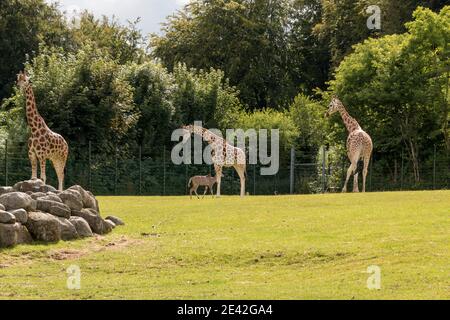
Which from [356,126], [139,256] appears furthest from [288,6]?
[139,256]

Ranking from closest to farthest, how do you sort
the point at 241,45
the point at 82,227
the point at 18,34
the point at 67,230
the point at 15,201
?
the point at 15,201
the point at 67,230
the point at 82,227
the point at 18,34
the point at 241,45

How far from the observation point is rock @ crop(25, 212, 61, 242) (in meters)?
22.2

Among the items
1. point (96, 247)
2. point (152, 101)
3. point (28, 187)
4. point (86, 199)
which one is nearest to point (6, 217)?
point (96, 247)

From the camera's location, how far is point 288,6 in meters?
73.8

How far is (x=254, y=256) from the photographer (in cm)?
2055

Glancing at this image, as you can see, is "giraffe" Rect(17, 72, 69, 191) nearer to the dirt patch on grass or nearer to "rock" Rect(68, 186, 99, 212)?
"rock" Rect(68, 186, 99, 212)

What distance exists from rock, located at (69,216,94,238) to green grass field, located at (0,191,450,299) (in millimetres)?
421

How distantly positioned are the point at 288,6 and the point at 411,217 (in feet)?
168

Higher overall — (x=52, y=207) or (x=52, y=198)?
(x=52, y=198)

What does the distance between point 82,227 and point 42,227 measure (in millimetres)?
1451

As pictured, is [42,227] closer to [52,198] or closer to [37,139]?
[52,198]
